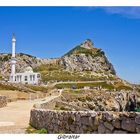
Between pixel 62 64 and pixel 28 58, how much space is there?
13.7m

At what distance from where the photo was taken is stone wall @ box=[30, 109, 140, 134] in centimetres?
1205

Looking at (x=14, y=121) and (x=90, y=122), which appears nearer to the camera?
(x=90, y=122)

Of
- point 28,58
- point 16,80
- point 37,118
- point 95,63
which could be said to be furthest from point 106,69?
point 37,118

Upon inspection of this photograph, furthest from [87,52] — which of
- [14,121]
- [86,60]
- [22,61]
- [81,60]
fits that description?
[14,121]

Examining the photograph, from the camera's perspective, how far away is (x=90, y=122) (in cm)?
1366

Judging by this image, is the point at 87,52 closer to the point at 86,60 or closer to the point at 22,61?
the point at 86,60

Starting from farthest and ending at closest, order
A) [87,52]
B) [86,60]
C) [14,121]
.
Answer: [87,52], [86,60], [14,121]

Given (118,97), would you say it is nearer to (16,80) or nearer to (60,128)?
(16,80)

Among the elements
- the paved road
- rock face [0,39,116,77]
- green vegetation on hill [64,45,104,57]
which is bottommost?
the paved road

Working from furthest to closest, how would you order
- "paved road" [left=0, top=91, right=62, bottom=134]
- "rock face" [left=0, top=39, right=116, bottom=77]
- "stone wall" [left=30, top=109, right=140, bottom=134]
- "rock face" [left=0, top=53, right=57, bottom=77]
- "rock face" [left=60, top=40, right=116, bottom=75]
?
"rock face" [left=60, top=40, right=116, bottom=75] < "rock face" [left=0, top=39, right=116, bottom=77] < "rock face" [left=0, top=53, right=57, bottom=77] < "paved road" [left=0, top=91, right=62, bottom=134] < "stone wall" [left=30, top=109, right=140, bottom=134]

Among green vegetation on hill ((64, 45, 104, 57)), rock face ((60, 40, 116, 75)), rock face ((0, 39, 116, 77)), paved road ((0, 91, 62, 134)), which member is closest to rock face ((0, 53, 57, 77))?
rock face ((0, 39, 116, 77))

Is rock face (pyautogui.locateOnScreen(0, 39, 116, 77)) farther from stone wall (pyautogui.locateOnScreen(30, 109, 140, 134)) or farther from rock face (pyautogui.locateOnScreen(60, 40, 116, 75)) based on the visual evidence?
stone wall (pyautogui.locateOnScreen(30, 109, 140, 134))

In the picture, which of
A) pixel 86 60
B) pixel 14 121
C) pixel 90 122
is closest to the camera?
pixel 90 122
